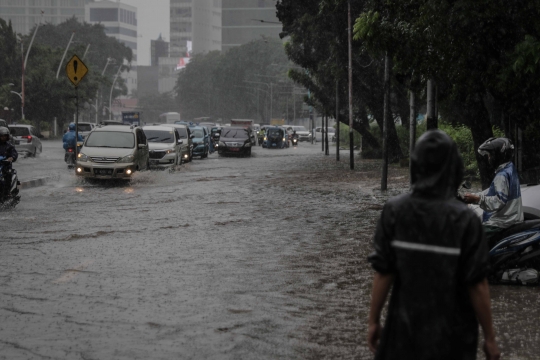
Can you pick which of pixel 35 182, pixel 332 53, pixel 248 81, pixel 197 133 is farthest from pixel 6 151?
pixel 248 81

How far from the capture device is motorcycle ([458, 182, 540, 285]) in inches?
391

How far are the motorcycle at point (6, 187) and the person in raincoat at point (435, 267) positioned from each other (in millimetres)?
15868

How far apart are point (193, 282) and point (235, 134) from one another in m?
41.4

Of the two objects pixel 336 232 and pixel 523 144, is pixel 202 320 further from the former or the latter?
pixel 523 144

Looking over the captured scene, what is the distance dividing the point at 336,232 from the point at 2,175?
7243mm

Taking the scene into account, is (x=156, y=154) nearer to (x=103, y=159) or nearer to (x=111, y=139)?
(x=111, y=139)

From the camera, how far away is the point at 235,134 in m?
51.6

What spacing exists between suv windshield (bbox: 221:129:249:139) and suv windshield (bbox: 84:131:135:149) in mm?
23055

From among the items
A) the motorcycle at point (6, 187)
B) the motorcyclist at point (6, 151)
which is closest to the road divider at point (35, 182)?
the motorcycle at point (6, 187)

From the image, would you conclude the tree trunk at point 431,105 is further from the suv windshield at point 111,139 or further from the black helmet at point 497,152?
the suv windshield at point 111,139

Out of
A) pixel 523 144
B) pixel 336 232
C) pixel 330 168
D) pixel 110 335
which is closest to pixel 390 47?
pixel 523 144

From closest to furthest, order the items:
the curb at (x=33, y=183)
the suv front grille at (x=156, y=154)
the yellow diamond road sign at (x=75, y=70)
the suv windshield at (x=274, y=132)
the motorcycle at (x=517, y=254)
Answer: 1. the motorcycle at (x=517, y=254)
2. the curb at (x=33, y=183)
3. the yellow diamond road sign at (x=75, y=70)
4. the suv front grille at (x=156, y=154)
5. the suv windshield at (x=274, y=132)

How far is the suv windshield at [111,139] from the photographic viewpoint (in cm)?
2755

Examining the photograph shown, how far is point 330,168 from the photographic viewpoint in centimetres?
3728
